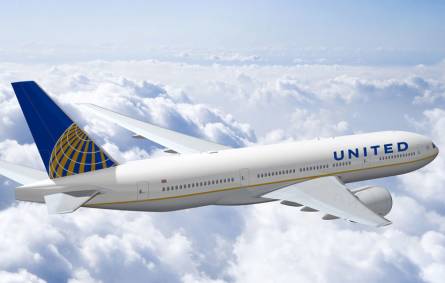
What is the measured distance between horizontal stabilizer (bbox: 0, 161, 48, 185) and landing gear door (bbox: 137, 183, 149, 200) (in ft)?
22.9

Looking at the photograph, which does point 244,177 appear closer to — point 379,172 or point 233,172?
point 233,172

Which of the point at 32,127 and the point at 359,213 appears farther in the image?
the point at 359,213

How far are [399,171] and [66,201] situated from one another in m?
31.3

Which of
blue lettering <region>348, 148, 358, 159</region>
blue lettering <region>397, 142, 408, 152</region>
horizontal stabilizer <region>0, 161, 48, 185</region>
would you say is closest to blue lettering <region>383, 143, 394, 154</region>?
blue lettering <region>397, 142, 408, 152</region>

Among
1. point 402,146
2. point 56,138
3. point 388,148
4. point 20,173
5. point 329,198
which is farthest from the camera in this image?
point 402,146

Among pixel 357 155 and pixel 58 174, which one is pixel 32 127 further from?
pixel 357 155

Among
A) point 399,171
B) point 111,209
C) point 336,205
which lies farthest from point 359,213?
point 111,209

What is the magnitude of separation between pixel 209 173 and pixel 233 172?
2.05 m

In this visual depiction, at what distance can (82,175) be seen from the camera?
116ft

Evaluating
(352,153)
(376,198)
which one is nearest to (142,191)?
(376,198)

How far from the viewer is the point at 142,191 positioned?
36500mm

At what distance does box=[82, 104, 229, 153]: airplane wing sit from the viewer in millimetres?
47906

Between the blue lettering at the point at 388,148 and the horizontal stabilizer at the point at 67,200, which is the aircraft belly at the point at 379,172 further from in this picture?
the horizontal stabilizer at the point at 67,200

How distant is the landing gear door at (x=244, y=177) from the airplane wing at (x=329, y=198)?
2282 mm
